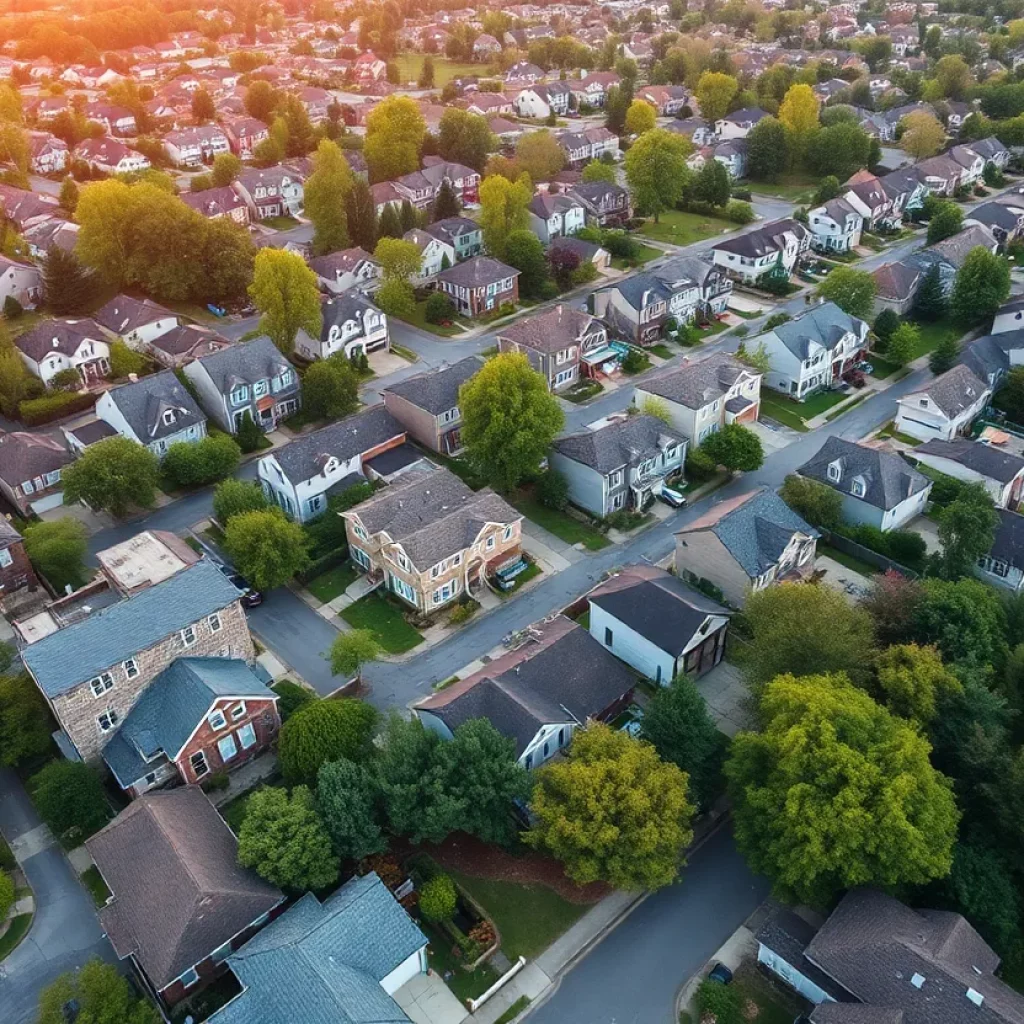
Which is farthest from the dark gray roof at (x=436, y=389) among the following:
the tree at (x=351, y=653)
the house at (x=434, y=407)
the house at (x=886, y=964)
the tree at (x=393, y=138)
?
the tree at (x=393, y=138)

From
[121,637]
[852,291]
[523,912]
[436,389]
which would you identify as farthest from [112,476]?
[852,291]

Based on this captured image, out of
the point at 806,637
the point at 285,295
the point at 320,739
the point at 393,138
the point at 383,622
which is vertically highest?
the point at 393,138

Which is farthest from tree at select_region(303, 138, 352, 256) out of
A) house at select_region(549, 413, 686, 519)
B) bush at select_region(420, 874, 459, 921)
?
bush at select_region(420, 874, 459, 921)

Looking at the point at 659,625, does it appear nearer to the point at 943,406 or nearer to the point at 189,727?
the point at 189,727

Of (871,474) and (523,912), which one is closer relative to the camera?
(523,912)

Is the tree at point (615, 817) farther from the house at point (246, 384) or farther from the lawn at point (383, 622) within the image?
the house at point (246, 384)
